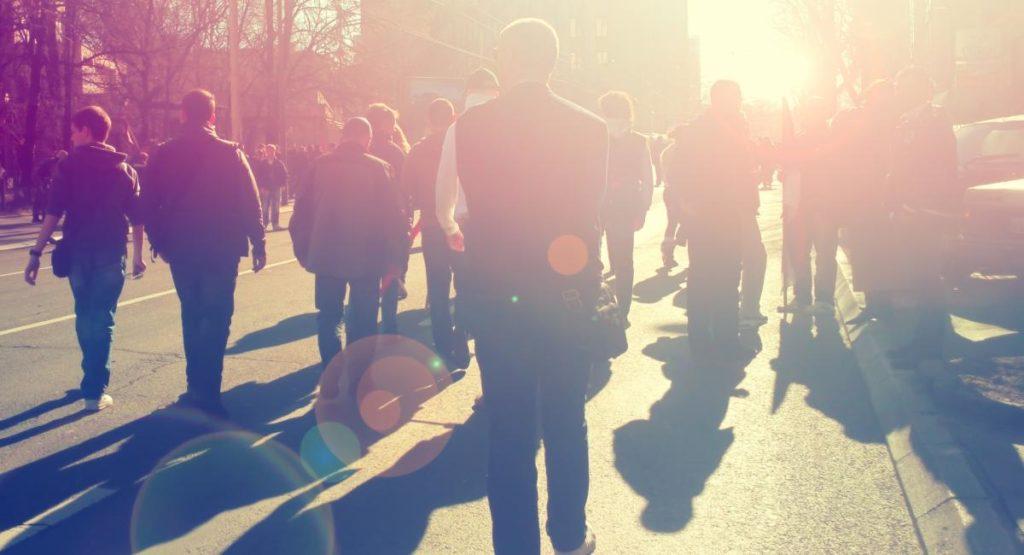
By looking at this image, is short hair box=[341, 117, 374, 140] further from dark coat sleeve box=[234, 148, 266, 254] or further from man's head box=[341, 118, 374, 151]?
dark coat sleeve box=[234, 148, 266, 254]

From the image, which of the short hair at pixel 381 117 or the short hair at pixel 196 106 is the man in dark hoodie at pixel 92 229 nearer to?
the short hair at pixel 196 106

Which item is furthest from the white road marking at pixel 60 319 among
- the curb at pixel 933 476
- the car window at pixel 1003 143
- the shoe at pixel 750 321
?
the car window at pixel 1003 143

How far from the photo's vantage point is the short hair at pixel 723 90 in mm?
7363

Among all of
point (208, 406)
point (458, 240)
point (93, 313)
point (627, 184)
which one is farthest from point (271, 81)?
point (458, 240)

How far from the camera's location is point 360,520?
4488 mm

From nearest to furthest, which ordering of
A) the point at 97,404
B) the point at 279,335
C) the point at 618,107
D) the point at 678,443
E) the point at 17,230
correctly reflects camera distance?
the point at 678,443 < the point at 97,404 < the point at 618,107 < the point at 279,335 < the point at 17,230

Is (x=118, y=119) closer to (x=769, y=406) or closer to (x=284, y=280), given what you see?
(x=284, y=280)

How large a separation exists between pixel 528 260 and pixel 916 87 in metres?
4.64

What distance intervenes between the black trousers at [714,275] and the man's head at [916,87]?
1418 mm

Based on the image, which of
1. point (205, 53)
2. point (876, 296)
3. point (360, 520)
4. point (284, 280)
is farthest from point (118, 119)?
point (360, 520)

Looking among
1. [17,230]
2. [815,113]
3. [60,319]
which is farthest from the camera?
[17,230]

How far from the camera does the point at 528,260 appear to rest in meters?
3.60

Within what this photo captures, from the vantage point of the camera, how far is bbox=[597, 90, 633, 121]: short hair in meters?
8.52

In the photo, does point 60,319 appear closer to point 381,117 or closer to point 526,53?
point 381,117
